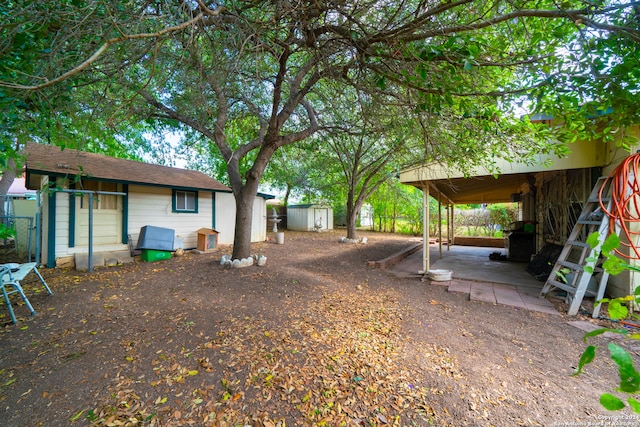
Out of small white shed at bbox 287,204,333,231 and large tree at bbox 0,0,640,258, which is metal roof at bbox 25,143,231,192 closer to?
large tree at bbox 0,0,640,258

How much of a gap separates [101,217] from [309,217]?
1229 centimetres

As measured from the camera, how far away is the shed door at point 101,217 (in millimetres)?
6867

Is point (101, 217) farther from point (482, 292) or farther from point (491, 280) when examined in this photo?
point (491, 280)

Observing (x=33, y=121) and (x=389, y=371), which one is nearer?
(x=389, y=371)

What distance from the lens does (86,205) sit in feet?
22.8

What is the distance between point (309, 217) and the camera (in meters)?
18.4

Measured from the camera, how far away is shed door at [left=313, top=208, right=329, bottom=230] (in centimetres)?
1833

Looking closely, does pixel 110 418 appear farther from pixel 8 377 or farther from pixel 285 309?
pixel 285 309

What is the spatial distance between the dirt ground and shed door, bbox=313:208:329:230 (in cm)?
1365

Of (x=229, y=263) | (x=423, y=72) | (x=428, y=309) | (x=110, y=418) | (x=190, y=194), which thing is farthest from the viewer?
(x=190, y=194)

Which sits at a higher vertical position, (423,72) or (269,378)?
(423,72)

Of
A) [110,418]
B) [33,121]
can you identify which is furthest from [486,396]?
[33,121]

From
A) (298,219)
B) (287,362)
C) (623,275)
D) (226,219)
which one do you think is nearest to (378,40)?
(287,362)

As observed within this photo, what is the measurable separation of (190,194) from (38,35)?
23.4 ft
